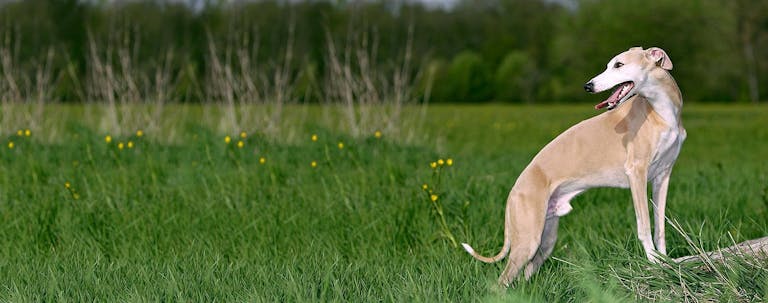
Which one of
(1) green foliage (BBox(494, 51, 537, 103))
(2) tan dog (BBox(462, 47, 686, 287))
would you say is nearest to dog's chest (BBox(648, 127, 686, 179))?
(2) tan dog (BBox(462, 47, 686, 287))

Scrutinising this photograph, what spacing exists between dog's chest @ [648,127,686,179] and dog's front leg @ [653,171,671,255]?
0.06 meters

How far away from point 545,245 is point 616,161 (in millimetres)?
673

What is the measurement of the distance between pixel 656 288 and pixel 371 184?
386cm

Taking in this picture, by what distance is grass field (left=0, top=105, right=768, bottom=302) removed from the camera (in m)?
4.49

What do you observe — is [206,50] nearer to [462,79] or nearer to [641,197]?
[641,197]

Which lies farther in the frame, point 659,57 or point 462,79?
point 462,79

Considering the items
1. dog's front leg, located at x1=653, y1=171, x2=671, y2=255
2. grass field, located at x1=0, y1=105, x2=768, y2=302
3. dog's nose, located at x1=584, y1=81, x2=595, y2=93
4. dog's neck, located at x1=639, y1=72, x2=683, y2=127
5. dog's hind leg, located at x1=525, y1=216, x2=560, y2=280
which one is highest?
dog's nose, located at x1=584, y1=81, x2=595, y2=93

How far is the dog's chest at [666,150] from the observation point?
4387mm

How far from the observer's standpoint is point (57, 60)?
1387 cm

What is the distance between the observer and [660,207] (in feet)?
15.2

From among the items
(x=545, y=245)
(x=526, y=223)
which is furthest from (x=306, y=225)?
(x=526, y=223)

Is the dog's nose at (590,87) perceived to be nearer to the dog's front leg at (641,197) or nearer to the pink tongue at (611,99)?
the pink tongue at (611,99)

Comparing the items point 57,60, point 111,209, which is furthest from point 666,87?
point 57,60

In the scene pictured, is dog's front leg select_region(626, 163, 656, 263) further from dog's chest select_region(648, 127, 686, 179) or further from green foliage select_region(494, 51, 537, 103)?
green foliage select_region(494, 51, 537, 103)
